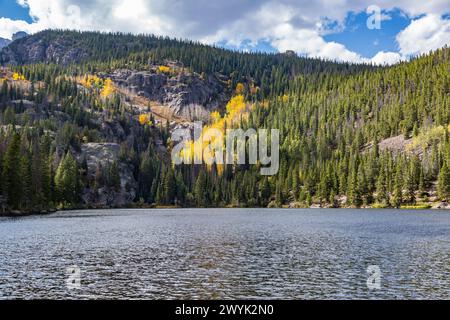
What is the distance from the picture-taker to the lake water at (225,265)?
3434 cm

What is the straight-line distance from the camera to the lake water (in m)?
34.3

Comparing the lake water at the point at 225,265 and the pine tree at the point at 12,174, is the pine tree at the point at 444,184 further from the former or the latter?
the pine tree at the point at 12,174

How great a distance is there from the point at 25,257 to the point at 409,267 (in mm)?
40959

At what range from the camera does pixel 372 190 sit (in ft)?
623

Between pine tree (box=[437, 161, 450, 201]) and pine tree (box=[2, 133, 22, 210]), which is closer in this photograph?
pine tree (box=[2, 133, 22, 210])

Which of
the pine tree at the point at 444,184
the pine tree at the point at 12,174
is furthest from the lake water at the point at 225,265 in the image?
the pine tree at the point at 444,184

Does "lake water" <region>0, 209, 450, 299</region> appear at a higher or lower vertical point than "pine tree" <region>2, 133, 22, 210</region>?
lower

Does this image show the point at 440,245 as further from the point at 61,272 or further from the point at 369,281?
the point at 61,272

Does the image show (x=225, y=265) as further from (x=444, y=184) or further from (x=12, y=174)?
(x=444, y=184)

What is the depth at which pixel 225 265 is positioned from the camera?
45094 millimetres

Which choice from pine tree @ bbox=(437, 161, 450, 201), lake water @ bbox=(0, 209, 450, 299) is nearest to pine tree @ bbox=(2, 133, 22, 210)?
lake water @ bbox=(0, 209, 450, 299)

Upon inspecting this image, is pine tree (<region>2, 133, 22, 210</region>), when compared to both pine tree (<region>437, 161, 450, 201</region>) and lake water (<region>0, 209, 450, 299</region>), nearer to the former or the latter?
lake water (<region>0, 209, 450, 299</region>)
